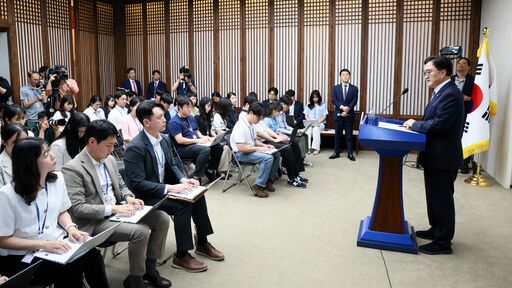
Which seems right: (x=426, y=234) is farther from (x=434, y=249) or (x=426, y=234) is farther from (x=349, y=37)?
(x=349, y=37)

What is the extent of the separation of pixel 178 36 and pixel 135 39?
118 centimetres

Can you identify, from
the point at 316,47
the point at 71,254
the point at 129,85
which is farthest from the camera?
the point at 129,85

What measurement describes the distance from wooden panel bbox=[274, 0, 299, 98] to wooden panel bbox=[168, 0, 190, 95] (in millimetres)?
2155

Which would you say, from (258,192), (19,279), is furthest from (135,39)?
(19,279)

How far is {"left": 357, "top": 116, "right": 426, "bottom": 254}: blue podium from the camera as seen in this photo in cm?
361

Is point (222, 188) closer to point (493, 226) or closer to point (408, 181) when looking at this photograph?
point (408, 181)

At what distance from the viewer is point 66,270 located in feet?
7.81

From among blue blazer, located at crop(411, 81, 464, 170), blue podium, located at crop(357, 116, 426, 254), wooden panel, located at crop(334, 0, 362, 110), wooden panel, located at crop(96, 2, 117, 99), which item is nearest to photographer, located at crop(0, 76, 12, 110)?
wooden panel, located at crop(96, 2, 117, 99)

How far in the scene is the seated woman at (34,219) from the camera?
2.24 metres

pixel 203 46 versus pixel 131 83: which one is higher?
pixel 203 46

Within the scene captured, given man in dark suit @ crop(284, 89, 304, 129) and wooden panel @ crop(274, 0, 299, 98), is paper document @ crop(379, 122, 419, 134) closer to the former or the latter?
man in dark suit @ crop(284, 89, 304, 129)

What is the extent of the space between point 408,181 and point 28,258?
544 centimetres

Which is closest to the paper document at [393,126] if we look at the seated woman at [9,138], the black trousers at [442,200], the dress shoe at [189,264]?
the black trousers at [442,200]

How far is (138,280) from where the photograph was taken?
301 cm
